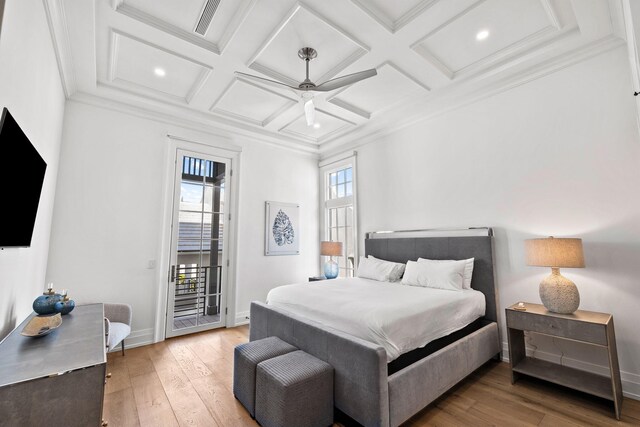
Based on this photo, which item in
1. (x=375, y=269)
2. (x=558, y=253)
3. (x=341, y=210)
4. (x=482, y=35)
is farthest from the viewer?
(x=341, y=210)

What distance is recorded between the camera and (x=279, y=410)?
1.80m

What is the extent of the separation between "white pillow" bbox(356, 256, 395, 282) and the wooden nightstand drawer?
1.43m

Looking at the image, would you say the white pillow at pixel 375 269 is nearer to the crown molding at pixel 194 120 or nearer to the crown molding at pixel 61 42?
the crown molding at pixel 194 120

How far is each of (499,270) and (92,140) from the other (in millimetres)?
5162

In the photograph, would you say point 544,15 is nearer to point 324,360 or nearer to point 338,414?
point 324,360

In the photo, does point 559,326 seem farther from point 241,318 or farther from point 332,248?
point 241,318

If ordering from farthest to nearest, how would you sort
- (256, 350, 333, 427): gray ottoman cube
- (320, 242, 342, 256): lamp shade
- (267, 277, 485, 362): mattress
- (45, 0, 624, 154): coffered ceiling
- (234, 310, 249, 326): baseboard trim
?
(320, 242, 342, 256): lamp shade
(234, 310, 249, 326): baseboard trim
(45, 0, 624, 154): coffered ceiling
(267, 277, 485, 362): mattress
(256, 350, 333, 427): gray ottoman cube

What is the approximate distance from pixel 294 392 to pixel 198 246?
3.01 meters

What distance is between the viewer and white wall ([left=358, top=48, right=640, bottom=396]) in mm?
2474

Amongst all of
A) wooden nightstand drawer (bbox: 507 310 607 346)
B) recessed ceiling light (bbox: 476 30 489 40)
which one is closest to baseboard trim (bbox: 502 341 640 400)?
wooden nightstand drawer (bbox: 507 310 607 346)

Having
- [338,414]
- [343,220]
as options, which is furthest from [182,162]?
[338,414]

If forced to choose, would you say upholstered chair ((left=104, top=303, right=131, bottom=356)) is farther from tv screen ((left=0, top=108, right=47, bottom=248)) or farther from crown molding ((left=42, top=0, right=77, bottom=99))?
crown molding ((left=42, top=0, right=77, bottom=99))

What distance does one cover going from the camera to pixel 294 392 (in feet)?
5.94

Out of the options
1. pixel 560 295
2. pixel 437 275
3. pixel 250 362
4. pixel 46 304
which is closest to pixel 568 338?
pixel 560 295
